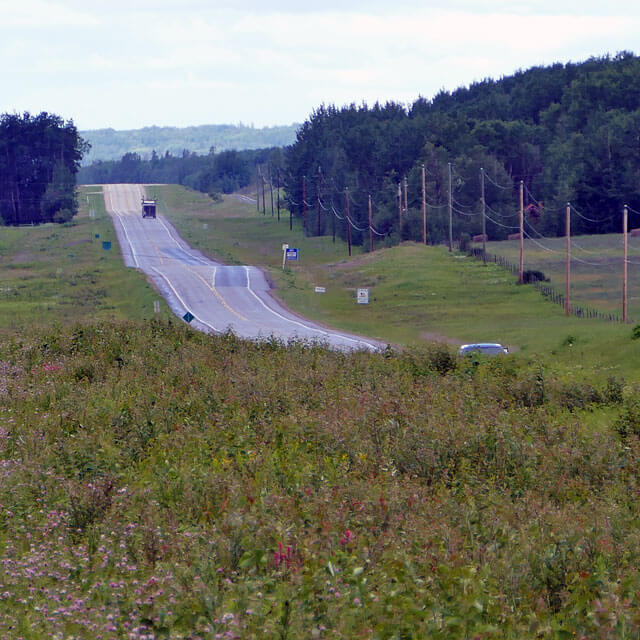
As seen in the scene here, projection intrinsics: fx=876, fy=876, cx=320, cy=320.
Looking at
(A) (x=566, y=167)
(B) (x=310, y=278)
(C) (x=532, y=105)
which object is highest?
(C) (x=532, y=105)

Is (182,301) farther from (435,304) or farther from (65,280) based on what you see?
(435,304)

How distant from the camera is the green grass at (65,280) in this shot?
4962 cm

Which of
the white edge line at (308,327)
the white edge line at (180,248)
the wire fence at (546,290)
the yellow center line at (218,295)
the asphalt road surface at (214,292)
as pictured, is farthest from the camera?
the white edge line at (180,248)

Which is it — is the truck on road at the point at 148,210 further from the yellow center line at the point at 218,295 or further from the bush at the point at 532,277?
the bush at the point at 532,277

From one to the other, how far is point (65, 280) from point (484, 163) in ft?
182

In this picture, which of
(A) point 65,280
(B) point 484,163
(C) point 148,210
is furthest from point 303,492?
(C) point 148,210

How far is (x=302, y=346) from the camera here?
24.1 m

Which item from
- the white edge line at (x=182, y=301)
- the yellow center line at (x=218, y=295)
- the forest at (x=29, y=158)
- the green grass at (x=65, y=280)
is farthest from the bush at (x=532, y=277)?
the forest at (x=29, y=158)

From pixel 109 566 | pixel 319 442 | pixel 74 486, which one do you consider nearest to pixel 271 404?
pixel 319 442

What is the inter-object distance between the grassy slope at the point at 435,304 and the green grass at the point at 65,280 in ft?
33.6

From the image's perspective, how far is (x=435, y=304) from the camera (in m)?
53.7

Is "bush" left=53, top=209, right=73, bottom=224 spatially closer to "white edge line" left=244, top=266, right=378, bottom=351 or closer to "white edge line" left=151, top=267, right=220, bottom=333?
"white edge line" left=151, top=267, right=220, bottom=333

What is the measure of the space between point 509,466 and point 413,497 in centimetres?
291

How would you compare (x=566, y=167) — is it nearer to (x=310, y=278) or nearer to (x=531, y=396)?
(x=310, y=278)
